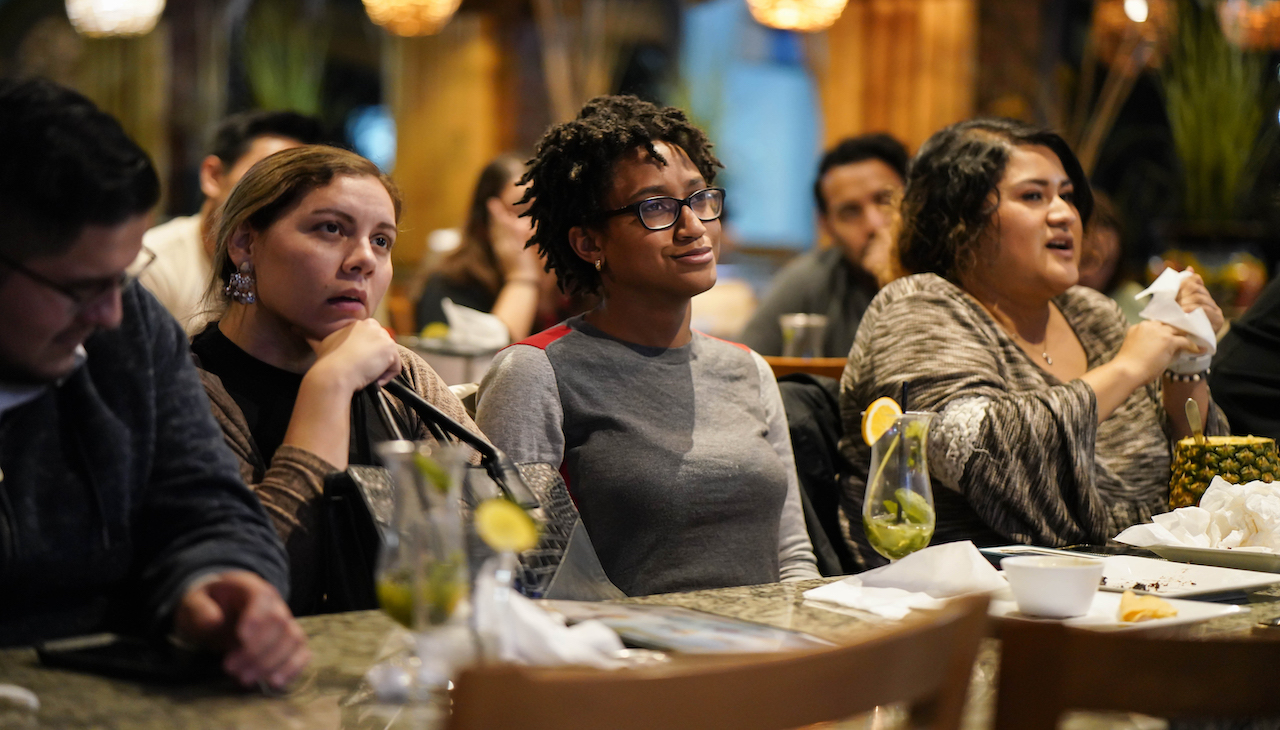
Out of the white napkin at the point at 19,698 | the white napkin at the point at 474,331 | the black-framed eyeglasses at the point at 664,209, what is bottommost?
the white napkin at the point at 474,331

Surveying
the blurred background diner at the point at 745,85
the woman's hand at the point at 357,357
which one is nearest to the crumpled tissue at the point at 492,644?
the woman's hand at the point at 357,357

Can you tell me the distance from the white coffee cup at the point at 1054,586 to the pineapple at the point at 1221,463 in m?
0.76

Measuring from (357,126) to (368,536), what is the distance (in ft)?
22.8

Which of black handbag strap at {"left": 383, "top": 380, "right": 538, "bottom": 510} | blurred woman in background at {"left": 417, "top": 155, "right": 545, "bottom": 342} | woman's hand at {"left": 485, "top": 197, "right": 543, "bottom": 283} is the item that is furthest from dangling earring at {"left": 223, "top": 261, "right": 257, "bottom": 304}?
woman's hand at {"left": 485, "top": 197, "right": 543, "bottom": 283}

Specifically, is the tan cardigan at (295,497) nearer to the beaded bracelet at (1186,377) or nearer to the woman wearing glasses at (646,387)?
the woman wearing glasses at (646,387)

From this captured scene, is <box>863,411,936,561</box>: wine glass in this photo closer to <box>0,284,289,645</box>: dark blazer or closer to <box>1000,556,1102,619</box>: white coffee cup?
<box>1000,556,1102,619</box>: white coffee cup

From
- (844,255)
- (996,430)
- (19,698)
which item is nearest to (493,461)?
(19,698)

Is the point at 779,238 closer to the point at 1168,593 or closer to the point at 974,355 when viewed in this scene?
the point at 974,355

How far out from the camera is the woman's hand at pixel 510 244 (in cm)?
416

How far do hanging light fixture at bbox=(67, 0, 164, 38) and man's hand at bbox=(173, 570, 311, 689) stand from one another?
21.5ft

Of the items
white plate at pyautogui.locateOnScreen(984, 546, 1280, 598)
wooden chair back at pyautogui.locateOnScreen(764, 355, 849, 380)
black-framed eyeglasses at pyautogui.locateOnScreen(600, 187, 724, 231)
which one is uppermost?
black-framed eyeglasses at pyautogui.locateOnScreen(600, 187, 724, 231)

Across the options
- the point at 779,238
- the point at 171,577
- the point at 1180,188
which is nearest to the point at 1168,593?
the point at 171,577

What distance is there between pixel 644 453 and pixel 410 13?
5229 millimetres

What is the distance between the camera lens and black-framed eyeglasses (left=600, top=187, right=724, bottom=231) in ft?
6.68
